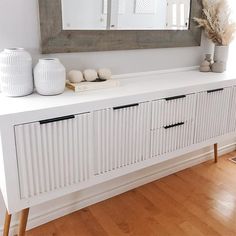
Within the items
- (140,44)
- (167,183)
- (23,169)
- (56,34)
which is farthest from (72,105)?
(167,183)

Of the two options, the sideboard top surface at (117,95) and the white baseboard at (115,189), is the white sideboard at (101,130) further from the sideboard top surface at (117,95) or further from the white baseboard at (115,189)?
the white baseboard at (115,189)

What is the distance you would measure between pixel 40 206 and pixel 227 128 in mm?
1353

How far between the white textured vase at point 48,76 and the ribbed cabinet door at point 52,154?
8.0 inches

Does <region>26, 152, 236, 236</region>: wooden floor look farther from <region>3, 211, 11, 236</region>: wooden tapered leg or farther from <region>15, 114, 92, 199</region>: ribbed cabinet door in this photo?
<region>15, 114, 92, 199</region>: ribbed cabinet door

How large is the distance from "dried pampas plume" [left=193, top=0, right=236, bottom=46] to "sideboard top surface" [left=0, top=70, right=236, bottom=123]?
0.98 ft

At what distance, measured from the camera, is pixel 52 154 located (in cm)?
125

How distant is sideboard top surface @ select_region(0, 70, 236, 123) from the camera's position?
116cm

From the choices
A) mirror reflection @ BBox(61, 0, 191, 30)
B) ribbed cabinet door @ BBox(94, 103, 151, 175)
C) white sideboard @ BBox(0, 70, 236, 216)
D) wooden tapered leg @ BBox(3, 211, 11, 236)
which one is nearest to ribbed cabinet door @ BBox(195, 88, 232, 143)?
white sideboard @ BBox(0, 70, 236, 216)

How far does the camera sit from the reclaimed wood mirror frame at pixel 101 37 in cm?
140

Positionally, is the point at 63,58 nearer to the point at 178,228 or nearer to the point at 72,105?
the point at 72,105

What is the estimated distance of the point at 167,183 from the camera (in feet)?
6.88

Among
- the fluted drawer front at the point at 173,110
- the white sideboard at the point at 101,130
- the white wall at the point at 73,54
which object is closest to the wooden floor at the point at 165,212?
the white wall at the point at 73,54

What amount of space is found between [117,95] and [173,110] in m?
0.39

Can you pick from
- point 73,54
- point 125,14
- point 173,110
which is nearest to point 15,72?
point 73,54
